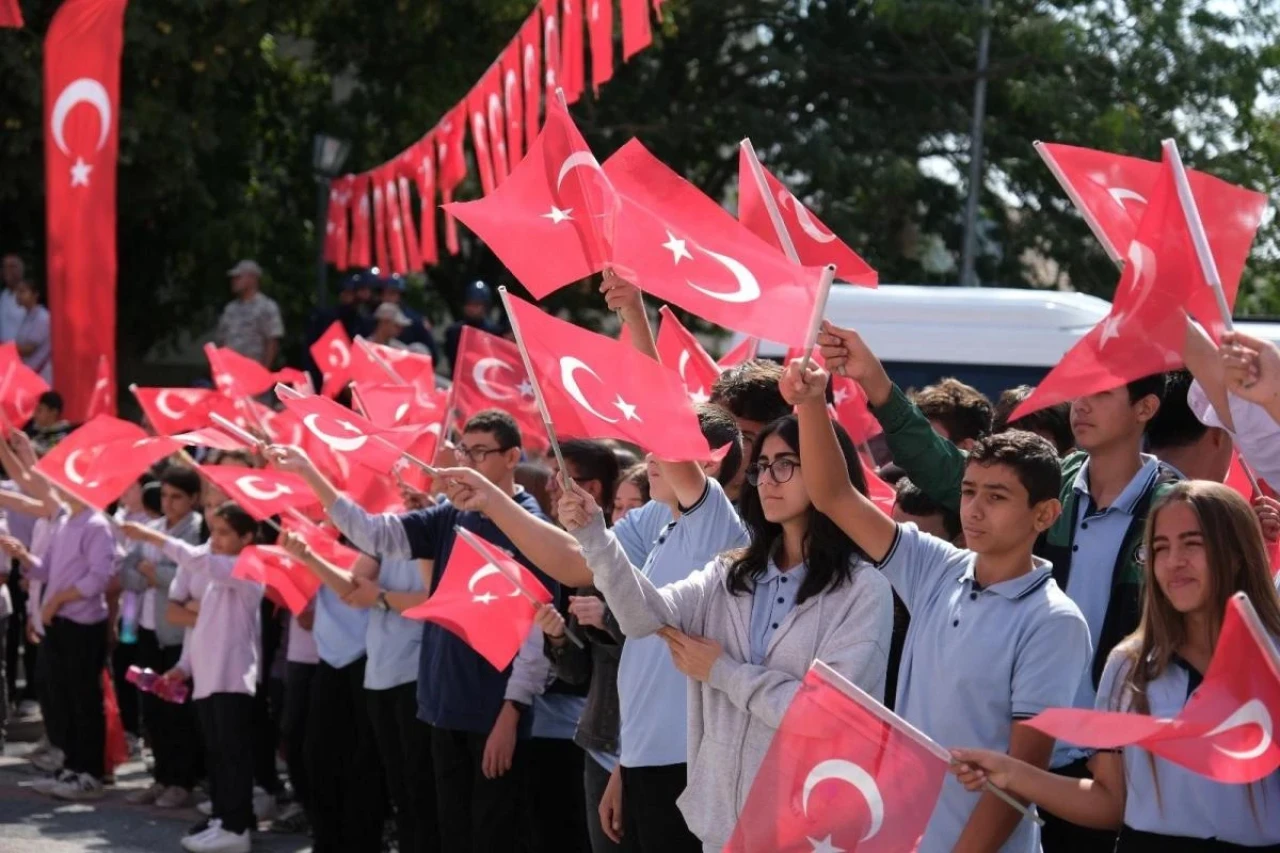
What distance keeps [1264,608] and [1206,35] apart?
670 inches

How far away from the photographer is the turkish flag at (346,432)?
7090 millimetres

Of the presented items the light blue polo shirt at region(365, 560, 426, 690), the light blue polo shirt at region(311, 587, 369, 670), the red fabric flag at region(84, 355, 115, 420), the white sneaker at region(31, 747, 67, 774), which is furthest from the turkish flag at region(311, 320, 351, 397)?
the light blue polo shirt at region(365, 560, 426, 690)

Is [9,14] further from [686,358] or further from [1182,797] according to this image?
[1182,797]

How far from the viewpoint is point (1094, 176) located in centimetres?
452

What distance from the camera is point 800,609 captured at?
15.3 ft

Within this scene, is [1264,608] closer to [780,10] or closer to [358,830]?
[358,830]

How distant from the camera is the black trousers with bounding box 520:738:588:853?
24.5 feet

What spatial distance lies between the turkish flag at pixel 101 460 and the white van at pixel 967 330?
3.22m

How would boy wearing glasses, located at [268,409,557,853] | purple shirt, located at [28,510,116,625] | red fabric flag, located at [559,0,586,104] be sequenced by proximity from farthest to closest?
red fabric flag, located at [559,0,586,104]
purple shirt, located at [28,510,116,625]
boy wearing glasses, located at [268,409,557,853]

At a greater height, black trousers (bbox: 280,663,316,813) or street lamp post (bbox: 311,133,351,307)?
street lamp post (bbox: 311,133,351,307)

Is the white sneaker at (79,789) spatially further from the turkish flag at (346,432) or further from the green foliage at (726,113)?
the green foliage at (726,113)

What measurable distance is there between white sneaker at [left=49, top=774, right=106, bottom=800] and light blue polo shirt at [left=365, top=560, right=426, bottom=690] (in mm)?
3179

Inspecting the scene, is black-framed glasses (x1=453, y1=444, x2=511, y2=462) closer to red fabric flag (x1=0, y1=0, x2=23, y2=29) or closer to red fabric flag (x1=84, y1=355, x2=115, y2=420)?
red fabric flag (x1=0, y1=0, x2=23, y2=29)

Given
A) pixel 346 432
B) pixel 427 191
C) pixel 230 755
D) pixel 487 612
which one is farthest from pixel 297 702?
pixel 427 191
